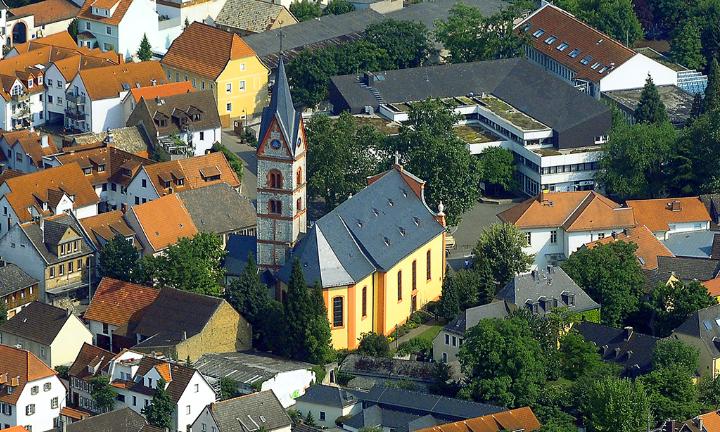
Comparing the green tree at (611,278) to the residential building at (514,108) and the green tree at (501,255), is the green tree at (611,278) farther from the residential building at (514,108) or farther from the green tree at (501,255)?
the residential building at (514,108)

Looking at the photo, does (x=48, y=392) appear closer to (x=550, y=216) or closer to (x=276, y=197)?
(x=276, y=197)

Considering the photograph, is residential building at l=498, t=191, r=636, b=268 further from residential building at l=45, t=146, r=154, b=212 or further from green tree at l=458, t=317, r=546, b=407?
residential building at l=45, t=146, r=154, b=212

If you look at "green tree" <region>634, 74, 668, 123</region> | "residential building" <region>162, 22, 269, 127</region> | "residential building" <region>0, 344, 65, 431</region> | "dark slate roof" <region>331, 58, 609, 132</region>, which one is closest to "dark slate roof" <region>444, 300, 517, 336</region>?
"residential building" <region>0, 344, 65, 431</region>

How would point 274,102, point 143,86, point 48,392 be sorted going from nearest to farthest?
point 48,392 → point 274,102 → point 143,86

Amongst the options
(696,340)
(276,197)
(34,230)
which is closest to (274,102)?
(276,197)

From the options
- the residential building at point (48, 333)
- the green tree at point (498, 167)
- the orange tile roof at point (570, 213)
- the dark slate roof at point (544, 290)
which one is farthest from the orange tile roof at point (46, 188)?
the dark slate roof at point (544, 290)

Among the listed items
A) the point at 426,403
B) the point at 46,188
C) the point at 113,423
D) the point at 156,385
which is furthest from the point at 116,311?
the point at 426,403

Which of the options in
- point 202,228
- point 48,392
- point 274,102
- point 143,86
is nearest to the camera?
point 48,392
